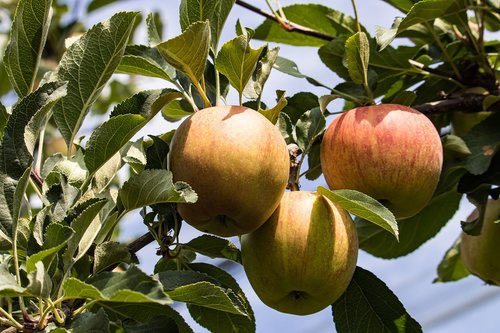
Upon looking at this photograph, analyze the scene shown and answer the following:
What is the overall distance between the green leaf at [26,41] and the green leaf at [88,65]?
0.14ft

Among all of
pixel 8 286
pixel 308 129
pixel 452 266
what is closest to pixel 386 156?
pixel 308 129

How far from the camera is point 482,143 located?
4.24 feet

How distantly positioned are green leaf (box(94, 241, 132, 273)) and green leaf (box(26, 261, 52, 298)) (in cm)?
13

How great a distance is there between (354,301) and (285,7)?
2.00ft

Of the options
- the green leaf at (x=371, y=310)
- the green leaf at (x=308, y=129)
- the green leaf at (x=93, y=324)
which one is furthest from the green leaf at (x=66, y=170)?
the green leaf at (x=371, y=310)

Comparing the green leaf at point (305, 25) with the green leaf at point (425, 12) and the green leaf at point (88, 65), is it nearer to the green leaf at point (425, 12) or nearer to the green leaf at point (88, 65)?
the green leaf at point (425, 12)

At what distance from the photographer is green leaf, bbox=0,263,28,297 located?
74 cm

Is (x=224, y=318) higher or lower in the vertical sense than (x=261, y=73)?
lower

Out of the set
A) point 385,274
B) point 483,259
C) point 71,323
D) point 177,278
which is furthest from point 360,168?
point 385,274

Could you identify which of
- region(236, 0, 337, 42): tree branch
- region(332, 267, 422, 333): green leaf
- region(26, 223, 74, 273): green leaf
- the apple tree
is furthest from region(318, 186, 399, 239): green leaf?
region(236, 0, 337, 42): tree branch

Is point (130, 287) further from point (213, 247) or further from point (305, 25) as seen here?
point (305, 25)

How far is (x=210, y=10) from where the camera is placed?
103 cm

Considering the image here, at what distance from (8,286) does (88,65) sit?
32 cm

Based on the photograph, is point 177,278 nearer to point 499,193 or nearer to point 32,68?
point 32,68
